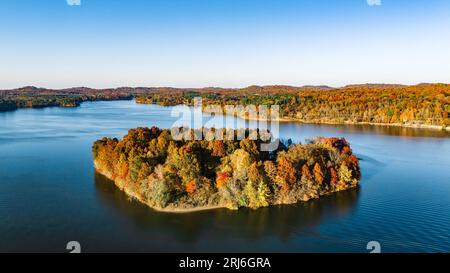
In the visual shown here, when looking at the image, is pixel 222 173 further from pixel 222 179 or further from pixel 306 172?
pixel 306 172

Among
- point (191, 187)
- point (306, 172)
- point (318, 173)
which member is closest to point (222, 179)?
point (191, 187)

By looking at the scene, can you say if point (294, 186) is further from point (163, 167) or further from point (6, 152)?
point (6, 152)

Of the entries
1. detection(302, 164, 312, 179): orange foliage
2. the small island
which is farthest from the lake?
detection(302, 164, 312, 179): orange foliage

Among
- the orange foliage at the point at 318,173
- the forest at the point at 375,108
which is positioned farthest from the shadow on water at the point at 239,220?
the forest at the point at 375,108

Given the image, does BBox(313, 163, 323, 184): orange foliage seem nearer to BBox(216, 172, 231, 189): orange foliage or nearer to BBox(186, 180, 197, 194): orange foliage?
BBox(216, 172, 231, 189): orange foliage

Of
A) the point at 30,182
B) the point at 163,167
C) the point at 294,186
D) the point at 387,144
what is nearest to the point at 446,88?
the point at 387,144

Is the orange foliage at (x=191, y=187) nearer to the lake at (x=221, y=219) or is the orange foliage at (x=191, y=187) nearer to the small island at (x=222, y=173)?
the small island at (x=222, y=173)

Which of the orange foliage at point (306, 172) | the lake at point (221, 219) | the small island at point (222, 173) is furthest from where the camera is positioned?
the orange foliage at point (306, 172)
